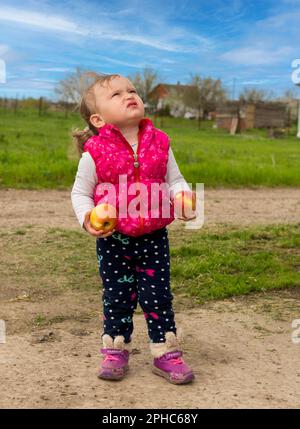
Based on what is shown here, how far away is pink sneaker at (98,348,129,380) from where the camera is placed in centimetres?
304

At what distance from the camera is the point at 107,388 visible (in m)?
2.95

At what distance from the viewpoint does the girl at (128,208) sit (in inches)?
119

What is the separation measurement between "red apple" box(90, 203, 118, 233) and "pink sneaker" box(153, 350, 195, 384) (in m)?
0.70

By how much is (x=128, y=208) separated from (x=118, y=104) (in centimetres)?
47

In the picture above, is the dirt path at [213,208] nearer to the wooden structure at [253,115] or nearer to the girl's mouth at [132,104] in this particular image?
the girl's mouth at [132,104]

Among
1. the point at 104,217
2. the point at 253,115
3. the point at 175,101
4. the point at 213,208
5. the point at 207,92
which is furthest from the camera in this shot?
the point at 175,101

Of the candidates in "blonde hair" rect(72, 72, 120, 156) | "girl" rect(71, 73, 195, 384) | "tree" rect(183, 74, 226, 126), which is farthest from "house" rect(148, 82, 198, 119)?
"girl" rect(71, 73, 195, 384)

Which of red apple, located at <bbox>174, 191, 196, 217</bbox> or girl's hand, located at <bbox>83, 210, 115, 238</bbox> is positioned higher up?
red apple, located at <bbox>174, 191, 196, 217</bbox>

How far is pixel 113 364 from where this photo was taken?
10.1ft

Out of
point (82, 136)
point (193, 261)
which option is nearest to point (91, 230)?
point (82, 136)

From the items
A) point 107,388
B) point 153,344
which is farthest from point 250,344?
point 107,388

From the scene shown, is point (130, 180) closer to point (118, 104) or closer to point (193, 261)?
point (118, 104)

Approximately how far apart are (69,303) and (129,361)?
1.05m

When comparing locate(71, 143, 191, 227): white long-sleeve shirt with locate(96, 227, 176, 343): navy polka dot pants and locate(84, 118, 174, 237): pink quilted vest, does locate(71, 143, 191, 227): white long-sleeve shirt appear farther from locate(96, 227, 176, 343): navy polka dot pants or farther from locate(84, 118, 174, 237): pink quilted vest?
locate(96, 227, 176, 343): navy polka dot pants
